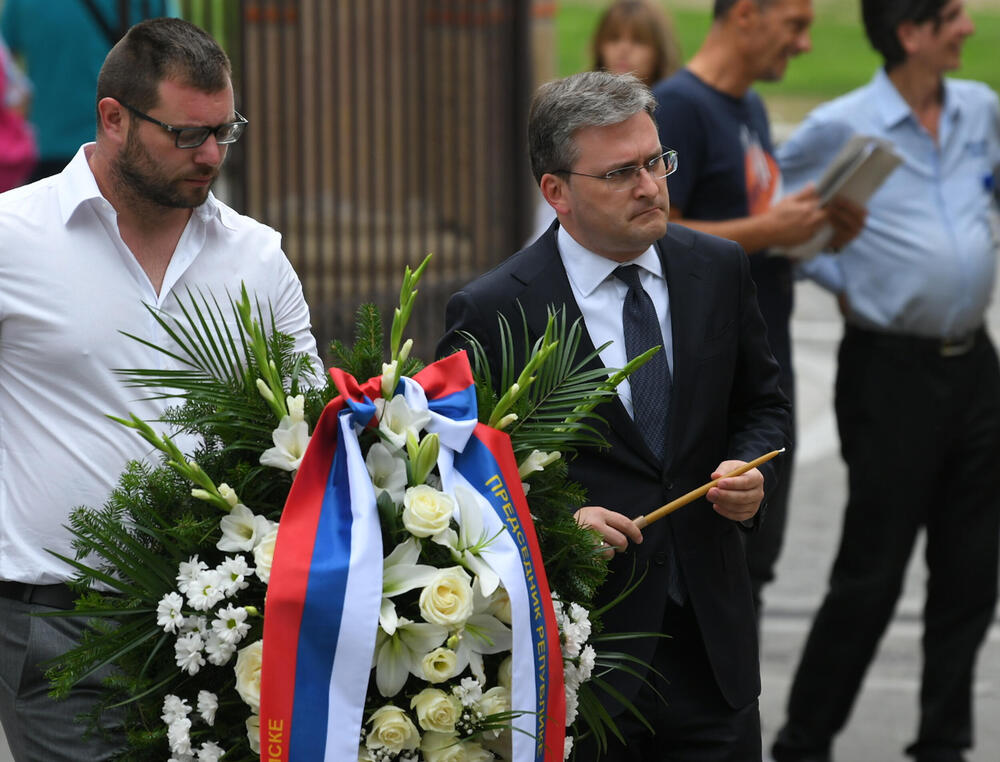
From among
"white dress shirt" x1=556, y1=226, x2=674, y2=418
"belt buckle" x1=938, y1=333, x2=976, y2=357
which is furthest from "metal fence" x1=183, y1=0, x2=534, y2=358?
"white dress shirt" x1=556, y1=226, x2=674, y2=418

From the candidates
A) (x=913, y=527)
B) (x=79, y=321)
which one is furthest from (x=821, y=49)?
(x=79, y=321)

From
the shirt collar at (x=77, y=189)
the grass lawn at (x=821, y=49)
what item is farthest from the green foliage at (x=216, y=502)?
the grass lawn at (x=821, y=49)

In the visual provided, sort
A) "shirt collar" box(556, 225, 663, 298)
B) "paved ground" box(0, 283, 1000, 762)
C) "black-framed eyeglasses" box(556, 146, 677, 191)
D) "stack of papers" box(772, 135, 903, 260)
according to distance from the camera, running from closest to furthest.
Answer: "black-framed eyeglasses" box(556, 146, 677, 191)
"shirt collar" box(556, 225, 663, 298)
"stack of papers" box(772, 135, 903, 260)
"paved ground" box(0, 283, 1000, 762)

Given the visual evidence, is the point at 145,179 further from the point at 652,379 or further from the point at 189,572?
the point at 652,379

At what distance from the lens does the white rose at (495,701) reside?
270 centimetres

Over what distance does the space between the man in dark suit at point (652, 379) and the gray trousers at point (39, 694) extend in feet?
2.99

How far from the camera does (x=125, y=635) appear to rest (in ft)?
8.97

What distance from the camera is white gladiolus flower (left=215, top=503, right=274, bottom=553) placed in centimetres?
270

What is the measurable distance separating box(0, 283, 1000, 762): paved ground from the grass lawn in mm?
18008

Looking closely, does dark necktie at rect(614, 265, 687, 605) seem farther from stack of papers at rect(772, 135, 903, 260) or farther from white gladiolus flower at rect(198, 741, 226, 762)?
stack of papers at rect(772, 135, 903, 260)

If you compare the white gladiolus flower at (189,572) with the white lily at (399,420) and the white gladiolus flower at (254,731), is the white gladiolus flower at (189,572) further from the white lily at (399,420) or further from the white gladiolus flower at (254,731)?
the white lily at (399,420)

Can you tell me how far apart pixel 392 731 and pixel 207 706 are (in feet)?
0.98

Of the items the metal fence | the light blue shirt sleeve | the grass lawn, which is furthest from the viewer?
the grass lawn

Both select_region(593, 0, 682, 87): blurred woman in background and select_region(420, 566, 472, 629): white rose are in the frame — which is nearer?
select_region(420, 566, 472, 629): white rose
